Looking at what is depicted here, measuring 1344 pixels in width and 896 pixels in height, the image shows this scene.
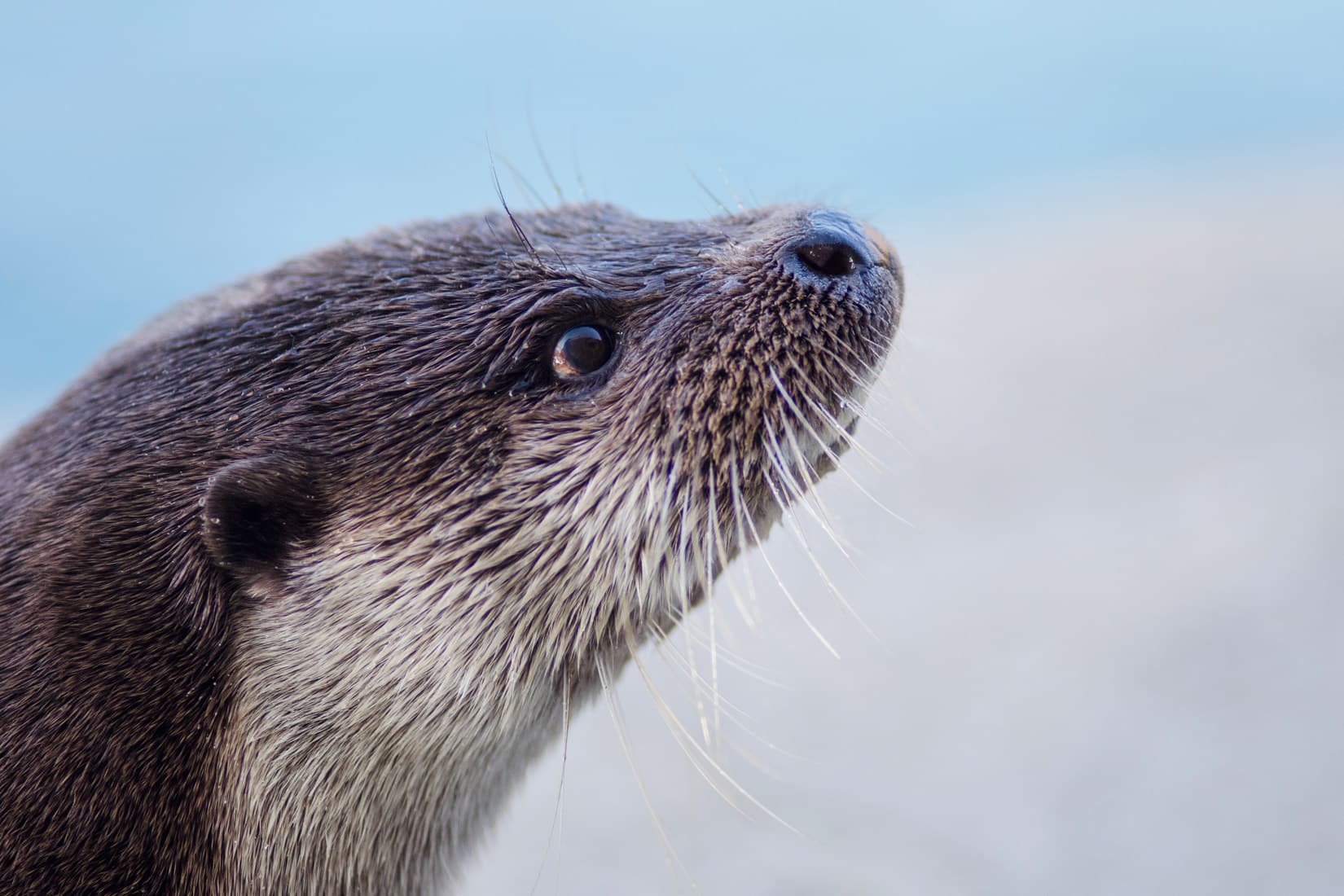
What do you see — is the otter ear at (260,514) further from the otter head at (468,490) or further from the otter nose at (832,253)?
the otter nose at (832,253)

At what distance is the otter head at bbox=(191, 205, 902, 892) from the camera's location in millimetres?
1612

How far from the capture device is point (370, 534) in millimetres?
1630

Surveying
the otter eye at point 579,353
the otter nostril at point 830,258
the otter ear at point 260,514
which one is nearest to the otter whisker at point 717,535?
the otter eye at point 579,353

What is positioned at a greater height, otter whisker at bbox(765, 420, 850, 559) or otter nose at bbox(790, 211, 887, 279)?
otter nose at bbox(790, 211, 887, 279)

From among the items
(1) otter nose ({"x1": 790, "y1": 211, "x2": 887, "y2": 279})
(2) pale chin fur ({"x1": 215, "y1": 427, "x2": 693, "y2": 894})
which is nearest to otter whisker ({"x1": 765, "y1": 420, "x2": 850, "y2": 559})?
(2) pale chin fur ({"x1": 215, "y1": 427, "x2": 693, "y2": 894})

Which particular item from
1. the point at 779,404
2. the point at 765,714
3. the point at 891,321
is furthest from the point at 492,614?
the point at 765,714

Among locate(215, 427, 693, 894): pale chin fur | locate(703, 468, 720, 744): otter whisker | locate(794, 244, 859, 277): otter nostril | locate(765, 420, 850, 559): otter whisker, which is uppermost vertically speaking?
locate(794, 244, 859, 277): otter nostril

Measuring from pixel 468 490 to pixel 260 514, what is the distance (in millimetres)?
273

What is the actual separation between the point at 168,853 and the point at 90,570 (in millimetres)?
382

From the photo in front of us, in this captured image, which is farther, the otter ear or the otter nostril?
the otter nostril

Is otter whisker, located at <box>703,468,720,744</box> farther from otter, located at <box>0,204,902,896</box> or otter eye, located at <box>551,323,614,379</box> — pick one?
otter eye, located at <box>551,323,614,379</box>

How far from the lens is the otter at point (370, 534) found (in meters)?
1.56

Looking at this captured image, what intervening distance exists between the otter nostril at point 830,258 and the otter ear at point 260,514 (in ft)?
2.49

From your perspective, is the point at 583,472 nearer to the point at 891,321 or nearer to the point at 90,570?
the point at 891,321
